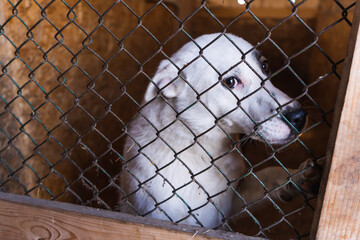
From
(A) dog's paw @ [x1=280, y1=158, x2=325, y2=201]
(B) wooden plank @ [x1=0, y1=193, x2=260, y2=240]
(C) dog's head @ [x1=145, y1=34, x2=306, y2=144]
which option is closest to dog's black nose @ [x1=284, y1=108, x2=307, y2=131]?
(C) dog's head @ [x1=145, y1=34, x2=306, y2=144]

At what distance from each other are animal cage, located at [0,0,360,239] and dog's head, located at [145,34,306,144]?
4cm

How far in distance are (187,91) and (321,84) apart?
7.87 feet

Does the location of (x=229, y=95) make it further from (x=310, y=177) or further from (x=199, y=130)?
(x=310, y=177)

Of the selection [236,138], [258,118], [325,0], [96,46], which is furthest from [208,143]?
[325,0]

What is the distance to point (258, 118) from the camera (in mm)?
2008

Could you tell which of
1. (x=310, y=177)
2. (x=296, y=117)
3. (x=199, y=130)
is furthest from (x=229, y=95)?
(x=310, y=177)

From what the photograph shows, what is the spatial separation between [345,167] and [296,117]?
1.82 feet

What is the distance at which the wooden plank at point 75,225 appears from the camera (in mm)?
1710

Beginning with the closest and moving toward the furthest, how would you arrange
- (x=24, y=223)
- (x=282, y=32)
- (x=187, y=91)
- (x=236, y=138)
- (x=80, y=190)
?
(x=24, y=223), (x=187, y=91), (x=236, y=138), (x=80, y=190), (x=282, y=32)

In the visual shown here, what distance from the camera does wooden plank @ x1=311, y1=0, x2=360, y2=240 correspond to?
1296mm

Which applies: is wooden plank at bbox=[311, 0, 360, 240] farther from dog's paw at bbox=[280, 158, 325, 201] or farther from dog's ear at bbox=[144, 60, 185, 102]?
dog's ear at bbox=[144, 60, 185, 102]

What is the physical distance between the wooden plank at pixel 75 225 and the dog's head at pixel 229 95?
0.59 meters

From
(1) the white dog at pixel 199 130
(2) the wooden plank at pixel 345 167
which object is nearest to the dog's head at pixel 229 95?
(1) the white dog at pixel 199 130

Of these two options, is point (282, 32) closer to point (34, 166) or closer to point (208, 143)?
point (208, 143)
